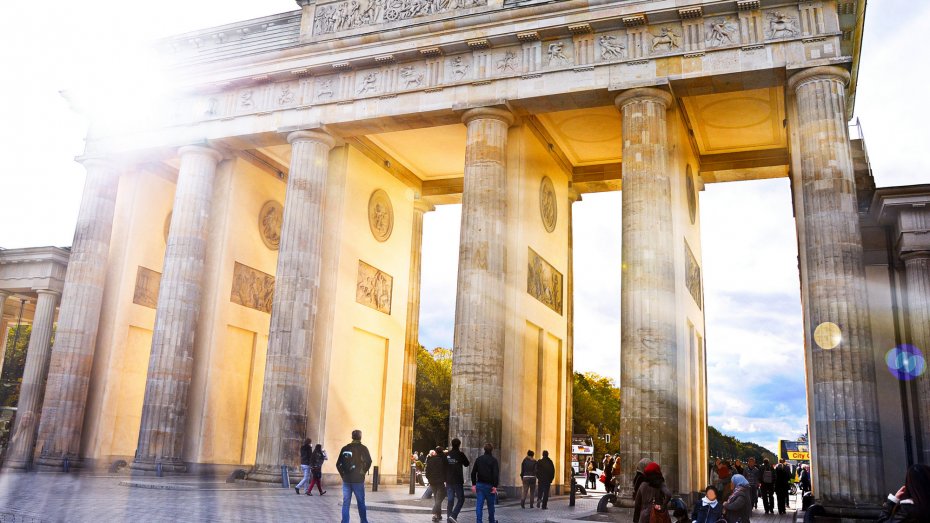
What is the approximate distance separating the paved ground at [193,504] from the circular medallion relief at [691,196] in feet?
32.1

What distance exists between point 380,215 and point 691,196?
1142 cm

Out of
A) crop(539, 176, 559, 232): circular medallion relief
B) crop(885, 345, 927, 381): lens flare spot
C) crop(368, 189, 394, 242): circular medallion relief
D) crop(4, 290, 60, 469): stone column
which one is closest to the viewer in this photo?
crop(885, 345, 927, 381): lens flare spot

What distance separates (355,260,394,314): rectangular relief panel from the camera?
1068 inches

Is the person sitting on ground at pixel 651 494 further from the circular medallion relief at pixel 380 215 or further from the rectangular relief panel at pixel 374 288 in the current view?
the circular medallion relief at pixel 380 215

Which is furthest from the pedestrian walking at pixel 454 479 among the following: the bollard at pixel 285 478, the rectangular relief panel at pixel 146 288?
the rectangular relief panel at pixel 146 288

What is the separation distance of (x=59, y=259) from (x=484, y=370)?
21299 millimetres

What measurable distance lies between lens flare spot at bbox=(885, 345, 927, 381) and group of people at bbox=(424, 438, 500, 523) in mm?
13254

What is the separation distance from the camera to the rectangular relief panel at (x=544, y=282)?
2414 cm

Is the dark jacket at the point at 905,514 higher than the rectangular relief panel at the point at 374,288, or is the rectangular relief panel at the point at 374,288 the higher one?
the rectangular relief panel at the point at 374,288

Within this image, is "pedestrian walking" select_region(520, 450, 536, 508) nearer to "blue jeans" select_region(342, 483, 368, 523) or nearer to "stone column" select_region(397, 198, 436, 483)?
"blue jeans" select_region(342, 483, 368, 523)

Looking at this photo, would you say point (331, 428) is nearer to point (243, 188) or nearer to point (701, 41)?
point (243, 188)

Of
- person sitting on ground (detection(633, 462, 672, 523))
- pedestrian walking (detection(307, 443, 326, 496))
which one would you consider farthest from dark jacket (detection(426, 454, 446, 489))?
person sitting on ground (detection(633, 462, 672, 523))

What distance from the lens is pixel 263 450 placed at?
73.0ft

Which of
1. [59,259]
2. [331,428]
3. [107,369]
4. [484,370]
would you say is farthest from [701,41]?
[59,259]
